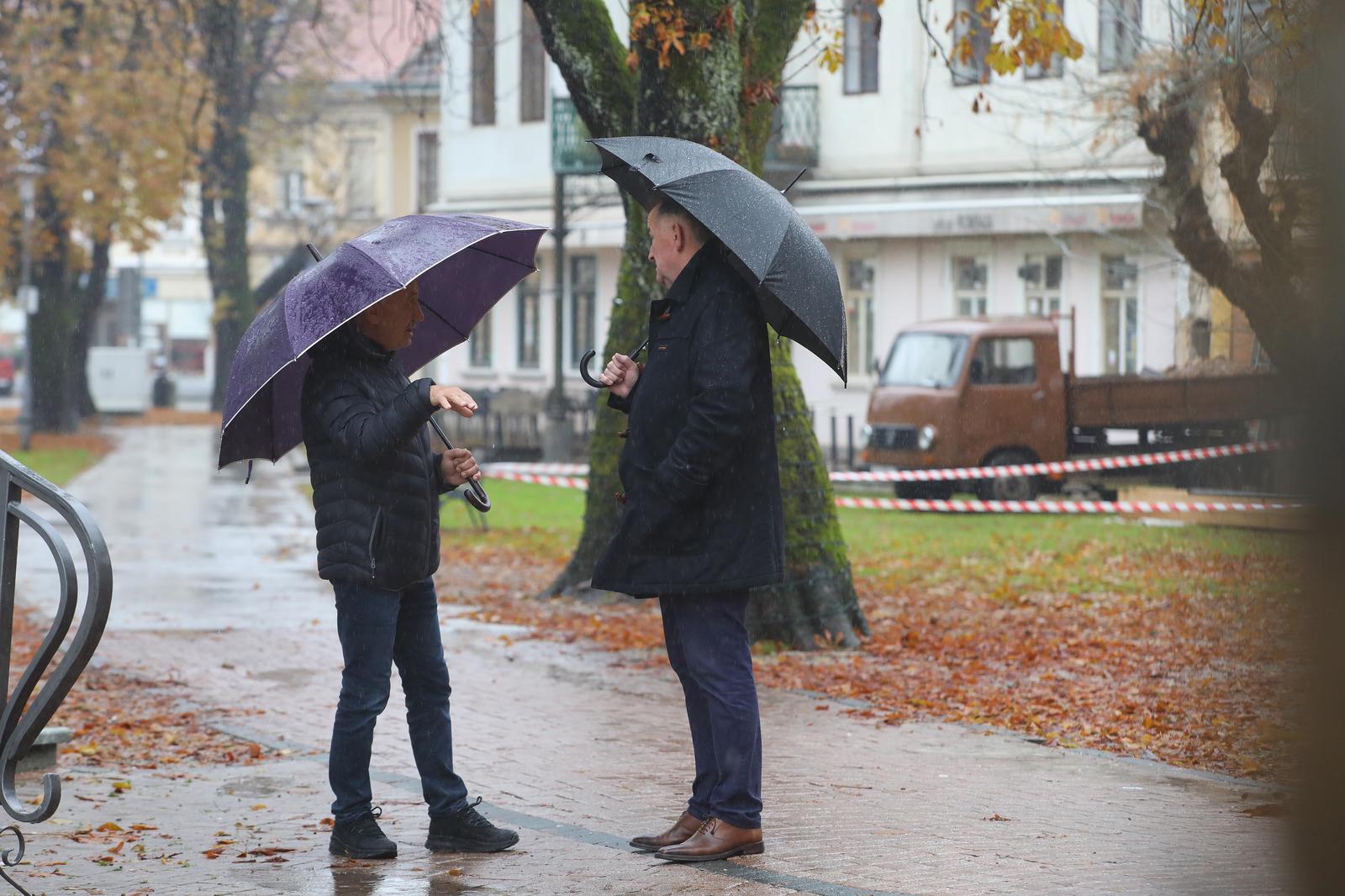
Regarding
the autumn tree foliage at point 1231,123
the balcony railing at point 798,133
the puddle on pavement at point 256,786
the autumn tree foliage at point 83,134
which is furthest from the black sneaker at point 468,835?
the balcony railing at point 798,133

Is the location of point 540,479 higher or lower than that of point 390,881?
higher

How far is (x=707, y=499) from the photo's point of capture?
5.42 metres

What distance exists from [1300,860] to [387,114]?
180ft

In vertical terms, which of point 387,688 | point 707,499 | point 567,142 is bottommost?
point 387,688

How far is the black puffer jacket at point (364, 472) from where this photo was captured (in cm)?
536

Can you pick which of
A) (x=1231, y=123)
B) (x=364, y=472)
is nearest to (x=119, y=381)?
(x=1231, y=123)

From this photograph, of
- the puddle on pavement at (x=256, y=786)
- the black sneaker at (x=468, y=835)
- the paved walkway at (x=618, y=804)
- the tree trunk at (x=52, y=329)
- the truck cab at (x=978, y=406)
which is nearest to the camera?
the paved walkway at (x=618, y=804)

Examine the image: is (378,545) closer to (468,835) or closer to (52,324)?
(468,835)

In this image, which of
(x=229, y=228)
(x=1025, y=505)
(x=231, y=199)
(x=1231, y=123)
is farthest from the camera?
(x=229, y=228)

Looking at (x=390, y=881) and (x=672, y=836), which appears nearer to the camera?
(x=390, y=881)

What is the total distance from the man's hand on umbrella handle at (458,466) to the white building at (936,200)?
64.8ft

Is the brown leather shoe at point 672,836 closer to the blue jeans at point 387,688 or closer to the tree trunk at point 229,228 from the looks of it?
the blue jeans at point 387,688

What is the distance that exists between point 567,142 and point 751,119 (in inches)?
899

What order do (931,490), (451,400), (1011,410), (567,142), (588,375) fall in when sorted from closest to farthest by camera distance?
(451,400), (588,375), (1011,410), (931,490), (567,142)
